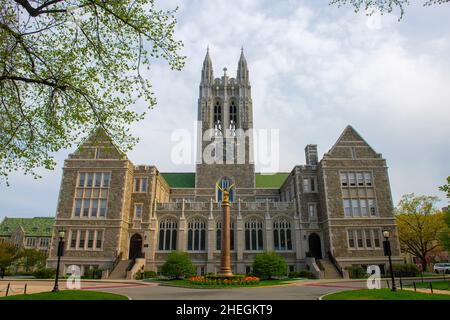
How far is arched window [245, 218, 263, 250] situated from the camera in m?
38.0

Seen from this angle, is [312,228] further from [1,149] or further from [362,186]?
[1,149]

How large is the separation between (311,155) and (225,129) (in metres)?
16.3

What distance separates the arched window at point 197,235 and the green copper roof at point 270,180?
50.9 ft

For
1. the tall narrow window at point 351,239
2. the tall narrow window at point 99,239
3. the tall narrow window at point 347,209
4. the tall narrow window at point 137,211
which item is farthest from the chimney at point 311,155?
the tall narrow window at point 99,239

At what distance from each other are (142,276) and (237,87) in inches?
1487

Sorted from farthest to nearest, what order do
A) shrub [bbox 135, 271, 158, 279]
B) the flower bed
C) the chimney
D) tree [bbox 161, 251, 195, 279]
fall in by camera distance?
1. the chimney
2. shrub [bbox 135, 271, 158, 279]
3. tree [bbox 161, 251, 195, 279]
4. the flower bed

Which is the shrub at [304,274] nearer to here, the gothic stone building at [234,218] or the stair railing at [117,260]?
the gothic stone building at [234,218]

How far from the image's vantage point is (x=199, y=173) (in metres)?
49.2

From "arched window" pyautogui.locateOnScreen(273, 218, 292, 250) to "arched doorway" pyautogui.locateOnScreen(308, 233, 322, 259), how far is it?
2.52m

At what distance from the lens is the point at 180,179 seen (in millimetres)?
52469

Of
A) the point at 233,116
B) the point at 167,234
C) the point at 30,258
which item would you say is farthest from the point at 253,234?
the point at 30,258

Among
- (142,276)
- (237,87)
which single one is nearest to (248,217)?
(142,276)

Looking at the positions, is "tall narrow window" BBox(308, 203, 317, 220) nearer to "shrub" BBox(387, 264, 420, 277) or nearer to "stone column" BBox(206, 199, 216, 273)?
"shrub" BBox(387, 264, 420, 277)

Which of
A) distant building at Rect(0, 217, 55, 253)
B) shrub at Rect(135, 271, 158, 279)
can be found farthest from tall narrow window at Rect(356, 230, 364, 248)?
distant building at Rect(0, 217, 55, 253)
